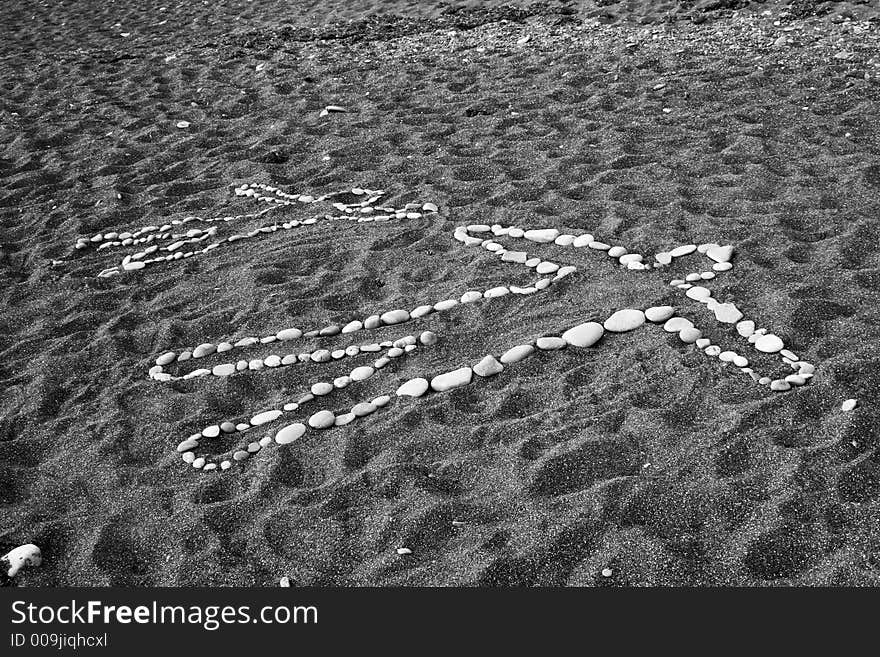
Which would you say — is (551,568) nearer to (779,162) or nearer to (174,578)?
(174,578)

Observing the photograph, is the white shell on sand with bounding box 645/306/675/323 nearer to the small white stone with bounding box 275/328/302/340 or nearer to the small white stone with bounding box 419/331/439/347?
the small white stone with bounding box 419/331/439/347

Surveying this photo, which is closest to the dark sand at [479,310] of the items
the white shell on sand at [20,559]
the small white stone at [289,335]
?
the white shell on sand at [20,559]

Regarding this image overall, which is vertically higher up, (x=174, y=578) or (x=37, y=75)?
(x=37, y=75)

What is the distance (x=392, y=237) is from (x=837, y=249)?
241 cm

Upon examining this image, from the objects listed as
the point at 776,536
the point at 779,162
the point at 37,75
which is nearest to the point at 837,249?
the point at 779,162

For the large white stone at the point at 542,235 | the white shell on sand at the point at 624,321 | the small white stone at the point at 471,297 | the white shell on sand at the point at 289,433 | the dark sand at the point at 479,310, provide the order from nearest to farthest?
1. the dark sand at the point at 479,310
2. the white shell on sand at the point at 289,433
3. the white shell on sand at the point at 624,321
4. the small white stone at the point at 471,297
5. the large white stone at the point at 542,235

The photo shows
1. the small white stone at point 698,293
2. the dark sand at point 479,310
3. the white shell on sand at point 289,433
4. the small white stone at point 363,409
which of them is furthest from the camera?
the small white stone at point 698,293

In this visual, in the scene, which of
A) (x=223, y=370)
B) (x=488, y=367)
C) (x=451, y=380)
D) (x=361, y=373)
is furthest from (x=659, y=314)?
(x=223, y=370)

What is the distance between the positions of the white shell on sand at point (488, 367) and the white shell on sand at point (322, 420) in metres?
0.66

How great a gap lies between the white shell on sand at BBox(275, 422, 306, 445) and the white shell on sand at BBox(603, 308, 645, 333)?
4.72ft

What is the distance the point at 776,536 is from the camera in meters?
2.49

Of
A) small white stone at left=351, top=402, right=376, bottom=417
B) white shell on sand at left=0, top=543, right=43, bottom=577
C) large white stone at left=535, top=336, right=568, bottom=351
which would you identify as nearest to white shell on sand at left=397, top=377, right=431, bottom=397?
small white stone at left=351, top=402, right=376, bottom=417

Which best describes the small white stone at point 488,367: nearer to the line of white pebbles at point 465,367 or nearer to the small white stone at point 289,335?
the line of white pebbles at point 465,367

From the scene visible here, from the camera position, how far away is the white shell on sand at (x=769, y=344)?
3258 millimetres
